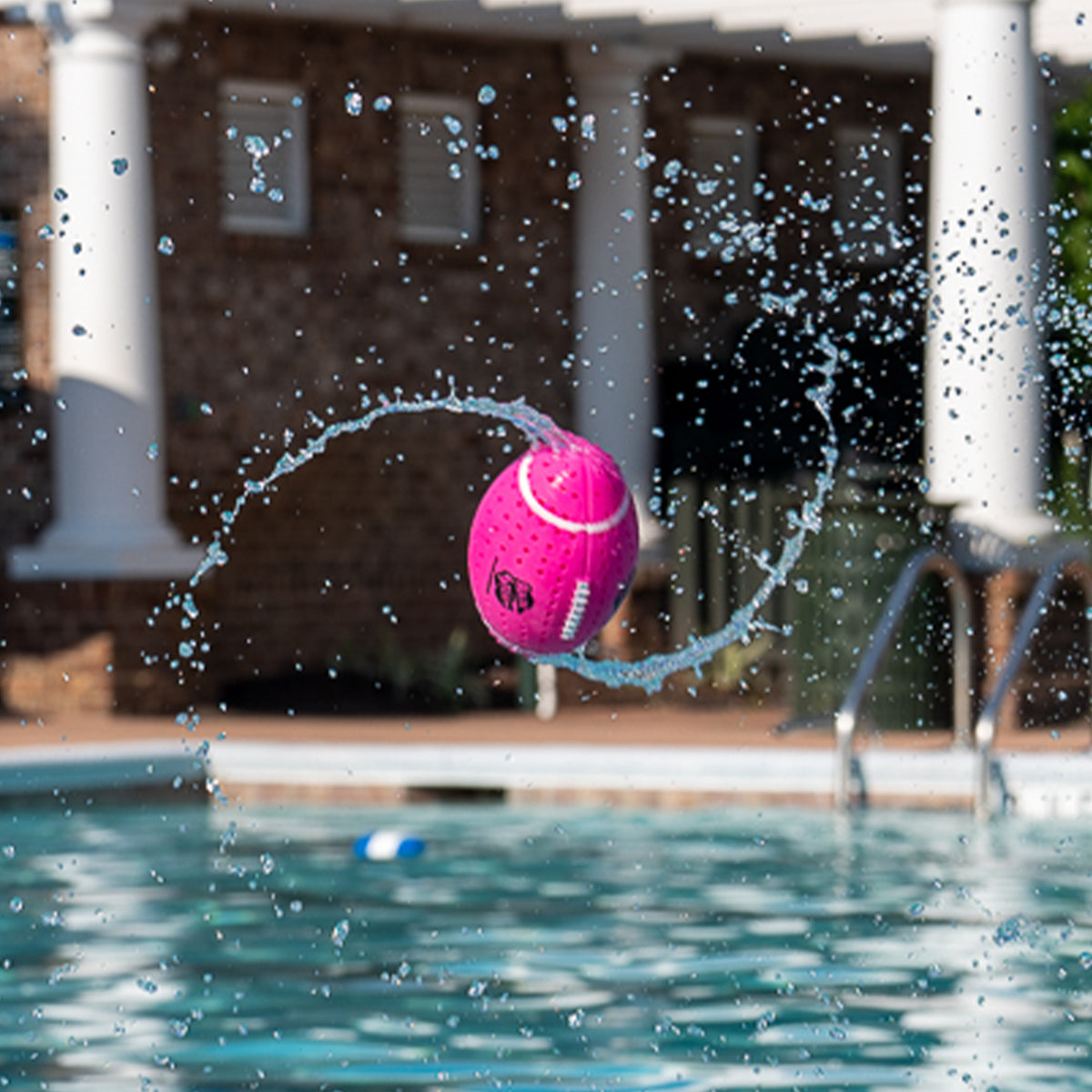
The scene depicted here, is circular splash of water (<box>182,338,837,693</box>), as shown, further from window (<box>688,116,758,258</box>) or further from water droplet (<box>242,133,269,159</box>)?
water droplet (<box>242,133,269,159</box>)

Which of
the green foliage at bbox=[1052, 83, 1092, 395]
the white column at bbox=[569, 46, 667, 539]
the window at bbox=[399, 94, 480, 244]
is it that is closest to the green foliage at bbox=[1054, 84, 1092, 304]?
the green foliage at bbox=[1052, 83, 1092, 395]

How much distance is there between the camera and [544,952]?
927cm

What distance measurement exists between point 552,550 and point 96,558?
8.97 metres

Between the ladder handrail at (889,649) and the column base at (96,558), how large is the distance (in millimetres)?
4734

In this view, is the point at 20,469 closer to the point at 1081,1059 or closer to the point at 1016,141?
→ the point at 1016,141

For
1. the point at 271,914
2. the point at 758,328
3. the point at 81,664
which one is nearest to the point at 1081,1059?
the point at 271,914

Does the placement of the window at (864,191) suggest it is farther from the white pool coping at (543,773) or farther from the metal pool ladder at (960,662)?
the white pool coping at (543,773)

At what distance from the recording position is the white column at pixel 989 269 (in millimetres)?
16672

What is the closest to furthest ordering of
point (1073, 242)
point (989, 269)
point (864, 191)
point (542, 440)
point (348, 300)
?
point (989, 269) → point (542, 440) → point (348, 300) → point (1073, 242) → point (864, 191)

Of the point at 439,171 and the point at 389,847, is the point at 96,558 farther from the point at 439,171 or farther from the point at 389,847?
the point at 389,847

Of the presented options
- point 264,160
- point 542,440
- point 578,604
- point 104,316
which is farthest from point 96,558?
point 578,604

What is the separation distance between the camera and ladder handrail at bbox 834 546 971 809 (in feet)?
41.9

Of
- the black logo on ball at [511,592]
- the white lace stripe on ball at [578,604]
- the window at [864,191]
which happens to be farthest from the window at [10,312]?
the white lace stripe on ball at [578,604]

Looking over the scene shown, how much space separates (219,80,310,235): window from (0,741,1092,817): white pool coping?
5.78 meters
